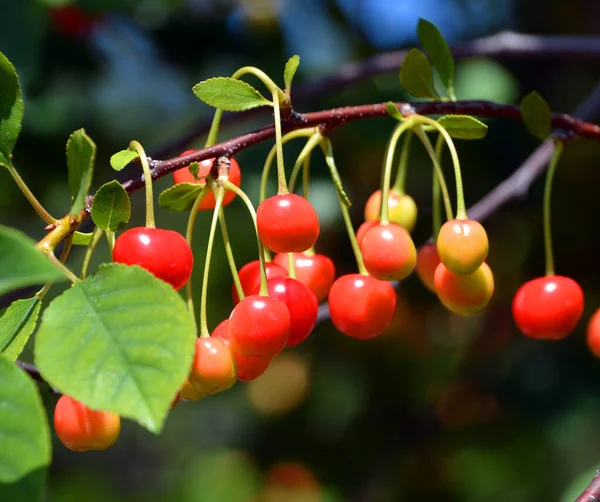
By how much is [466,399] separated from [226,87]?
212cm

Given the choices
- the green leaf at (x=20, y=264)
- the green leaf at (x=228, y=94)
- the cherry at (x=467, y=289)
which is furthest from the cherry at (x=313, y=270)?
the green leaf at (x=20, y=264)

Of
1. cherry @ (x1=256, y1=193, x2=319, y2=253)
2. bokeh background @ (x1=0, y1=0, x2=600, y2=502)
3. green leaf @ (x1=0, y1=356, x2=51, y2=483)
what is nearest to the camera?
green leaf @ (x1=0, y1=356, x2=51, y2=483)

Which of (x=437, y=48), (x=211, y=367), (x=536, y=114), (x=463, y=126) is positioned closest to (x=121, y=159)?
(x=211, y=367)

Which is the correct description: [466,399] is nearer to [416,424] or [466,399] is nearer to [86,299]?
[416,424]

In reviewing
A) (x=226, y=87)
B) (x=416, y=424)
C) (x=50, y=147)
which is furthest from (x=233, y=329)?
(x=416, y=424)

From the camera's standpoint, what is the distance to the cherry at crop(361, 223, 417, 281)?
1.12m

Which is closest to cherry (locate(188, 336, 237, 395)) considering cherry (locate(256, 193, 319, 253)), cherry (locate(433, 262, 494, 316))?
cherry (locate(256, 193, 319, 253))

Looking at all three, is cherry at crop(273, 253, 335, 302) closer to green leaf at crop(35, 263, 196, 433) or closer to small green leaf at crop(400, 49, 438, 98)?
small green leaf at crop(400, 49, 438, 98)

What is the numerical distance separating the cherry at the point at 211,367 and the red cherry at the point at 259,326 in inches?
1.0

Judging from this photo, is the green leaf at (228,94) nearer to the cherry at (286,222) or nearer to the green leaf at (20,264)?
the cherry at (286,222)

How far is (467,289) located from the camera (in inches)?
47.5

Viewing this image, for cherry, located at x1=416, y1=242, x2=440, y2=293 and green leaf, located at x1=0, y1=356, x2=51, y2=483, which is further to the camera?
cherry, located at x1=416, y1=242, x2=440, y2=293

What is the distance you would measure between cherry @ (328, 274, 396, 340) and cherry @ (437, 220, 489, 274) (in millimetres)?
134

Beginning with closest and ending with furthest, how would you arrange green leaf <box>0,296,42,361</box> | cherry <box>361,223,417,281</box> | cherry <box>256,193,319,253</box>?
green leaf <box>0,296,42,361</box>
cherry <box>256,193,319,253</box>
cherry <box>361,223,417,281</box>
